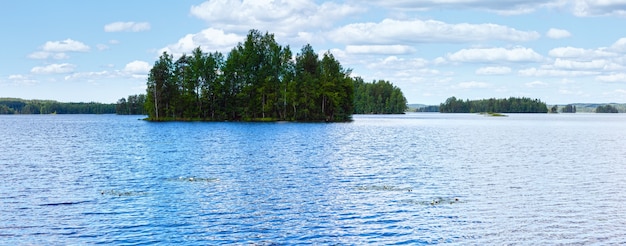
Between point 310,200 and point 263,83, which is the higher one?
point 263,83

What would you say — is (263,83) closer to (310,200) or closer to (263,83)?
(263,83)

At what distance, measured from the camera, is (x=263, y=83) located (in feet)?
621

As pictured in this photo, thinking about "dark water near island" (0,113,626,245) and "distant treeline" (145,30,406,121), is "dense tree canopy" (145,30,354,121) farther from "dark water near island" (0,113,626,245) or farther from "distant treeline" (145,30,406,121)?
"dark water near island" (0,113,626,245)

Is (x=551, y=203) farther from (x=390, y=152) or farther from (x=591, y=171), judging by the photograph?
(x=390, y=152)

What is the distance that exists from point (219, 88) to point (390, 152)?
4864 inches

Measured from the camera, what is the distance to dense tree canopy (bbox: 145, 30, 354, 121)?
187 metres

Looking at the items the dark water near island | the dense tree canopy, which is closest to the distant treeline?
the dense tree canopy

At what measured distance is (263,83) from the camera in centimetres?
18925

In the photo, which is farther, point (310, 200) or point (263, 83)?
point (263, 83)

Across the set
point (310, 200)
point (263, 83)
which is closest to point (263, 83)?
point (263, 83)

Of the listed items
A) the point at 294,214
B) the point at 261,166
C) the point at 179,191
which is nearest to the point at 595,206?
the point at 294,214

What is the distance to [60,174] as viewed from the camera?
5050 centimetres

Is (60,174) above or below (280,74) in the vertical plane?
below

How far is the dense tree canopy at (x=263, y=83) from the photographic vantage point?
612ft
